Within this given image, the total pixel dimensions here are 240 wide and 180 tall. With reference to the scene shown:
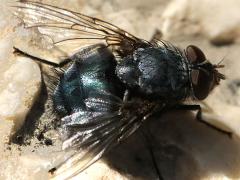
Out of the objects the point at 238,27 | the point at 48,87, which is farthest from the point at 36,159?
the point at 238,27

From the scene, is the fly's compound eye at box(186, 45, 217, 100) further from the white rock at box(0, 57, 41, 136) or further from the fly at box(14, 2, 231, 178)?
the white rock at box(0, 57, 41, 136)

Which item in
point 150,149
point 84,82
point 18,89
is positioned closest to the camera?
point 84,82

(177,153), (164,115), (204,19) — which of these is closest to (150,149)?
(177,153)

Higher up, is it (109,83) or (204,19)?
(204,19)

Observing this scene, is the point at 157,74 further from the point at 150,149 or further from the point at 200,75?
the point at 150,149

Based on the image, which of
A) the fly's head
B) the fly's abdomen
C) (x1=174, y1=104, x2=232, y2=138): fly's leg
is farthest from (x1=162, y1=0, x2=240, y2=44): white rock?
the fly's abdomen

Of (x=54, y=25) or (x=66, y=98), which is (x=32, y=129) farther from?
(x=54, y=25)

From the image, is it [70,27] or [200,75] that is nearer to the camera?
[200,75]
